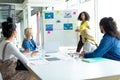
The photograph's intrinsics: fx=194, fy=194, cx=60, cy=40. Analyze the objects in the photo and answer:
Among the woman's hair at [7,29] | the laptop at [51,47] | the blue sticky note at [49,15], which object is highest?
the blue sticky note at [49,15]

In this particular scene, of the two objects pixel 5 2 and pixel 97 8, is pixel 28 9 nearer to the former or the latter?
pixel 5 2

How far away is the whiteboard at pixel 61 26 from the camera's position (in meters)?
4.95

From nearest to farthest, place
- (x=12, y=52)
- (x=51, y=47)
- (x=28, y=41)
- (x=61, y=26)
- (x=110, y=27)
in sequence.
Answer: (x=12, y=52), (x=110, y=27), (x=51, y=47), (x=28, y=41), (x=61, y=26)

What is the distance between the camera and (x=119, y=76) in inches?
65.7

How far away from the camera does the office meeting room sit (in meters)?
1.88

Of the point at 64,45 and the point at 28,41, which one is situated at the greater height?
the point at 28,41

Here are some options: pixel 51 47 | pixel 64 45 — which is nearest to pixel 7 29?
pixel 51 47

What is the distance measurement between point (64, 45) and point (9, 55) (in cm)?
300

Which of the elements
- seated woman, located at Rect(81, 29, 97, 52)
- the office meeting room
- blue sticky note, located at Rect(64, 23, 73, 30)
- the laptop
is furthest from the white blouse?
blue sticky note, located at Rect(64, 23, 73, 30)

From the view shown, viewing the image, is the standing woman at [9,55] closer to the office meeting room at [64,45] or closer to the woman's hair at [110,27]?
the office meeting room at [64,45]

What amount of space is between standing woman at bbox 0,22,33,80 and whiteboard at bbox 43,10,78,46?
2357 mm

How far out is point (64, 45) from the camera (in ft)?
17.5

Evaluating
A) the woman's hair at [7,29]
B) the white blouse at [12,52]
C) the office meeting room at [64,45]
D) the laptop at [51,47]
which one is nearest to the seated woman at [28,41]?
the office meeting room at [64,45]

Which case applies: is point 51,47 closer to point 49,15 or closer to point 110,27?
point 110,27
